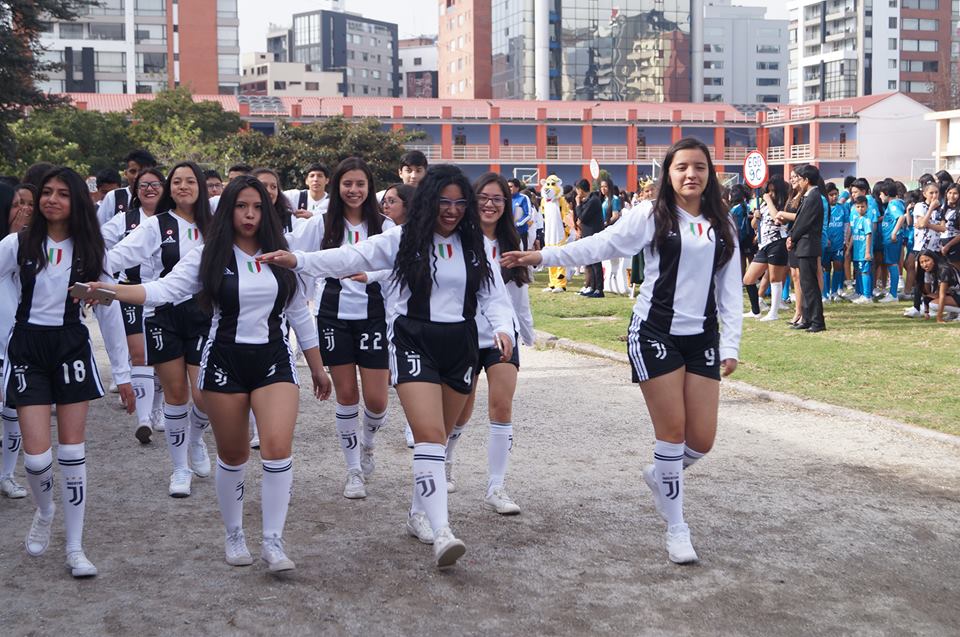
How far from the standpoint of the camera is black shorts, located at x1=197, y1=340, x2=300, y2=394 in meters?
5.61

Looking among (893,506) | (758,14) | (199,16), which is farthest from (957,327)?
(758,14)

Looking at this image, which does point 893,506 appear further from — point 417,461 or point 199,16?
point 199,16

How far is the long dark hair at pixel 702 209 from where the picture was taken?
5.83 meters

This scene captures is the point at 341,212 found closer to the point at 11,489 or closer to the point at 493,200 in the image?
the point at 493,200

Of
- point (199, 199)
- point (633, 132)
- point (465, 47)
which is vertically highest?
point (465, 47)

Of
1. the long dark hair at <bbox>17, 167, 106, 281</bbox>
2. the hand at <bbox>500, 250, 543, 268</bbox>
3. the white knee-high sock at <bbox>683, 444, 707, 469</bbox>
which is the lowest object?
the white knee-high sock at <bbox>683, 444, 707, 469</bbox>

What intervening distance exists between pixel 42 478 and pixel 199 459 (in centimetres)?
210

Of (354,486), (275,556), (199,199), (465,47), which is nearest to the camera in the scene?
(275,556)

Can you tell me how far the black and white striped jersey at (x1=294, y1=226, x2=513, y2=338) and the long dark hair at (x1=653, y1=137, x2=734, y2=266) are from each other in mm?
918

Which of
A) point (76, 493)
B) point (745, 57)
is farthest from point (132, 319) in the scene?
point (745, 57)

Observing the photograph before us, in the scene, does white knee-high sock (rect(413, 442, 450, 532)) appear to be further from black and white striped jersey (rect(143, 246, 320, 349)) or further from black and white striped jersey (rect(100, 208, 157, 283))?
black and white striped jersey (rect(100, 208, 157, 283))

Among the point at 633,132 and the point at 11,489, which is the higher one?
the point at 633,132

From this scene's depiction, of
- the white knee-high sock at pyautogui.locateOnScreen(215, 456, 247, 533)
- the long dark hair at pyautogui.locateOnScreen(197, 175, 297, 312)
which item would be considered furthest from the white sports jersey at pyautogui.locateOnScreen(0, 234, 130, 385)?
the white knee-high sock at pyautogui.locateOnScreen(215, 456, 247, 533)

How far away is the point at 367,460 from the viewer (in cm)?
771
